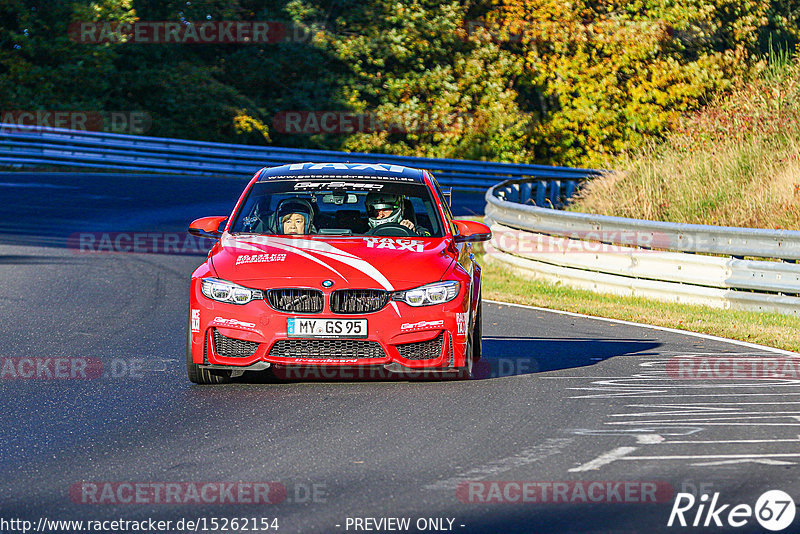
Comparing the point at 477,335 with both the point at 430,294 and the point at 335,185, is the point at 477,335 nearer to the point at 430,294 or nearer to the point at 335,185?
the point at 430,294

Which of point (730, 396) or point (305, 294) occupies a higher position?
point (305, 294)

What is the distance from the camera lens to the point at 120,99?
128 feet

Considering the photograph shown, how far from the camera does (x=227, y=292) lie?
8398 mm

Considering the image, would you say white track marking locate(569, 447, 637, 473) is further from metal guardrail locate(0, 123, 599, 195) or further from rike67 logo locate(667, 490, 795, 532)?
metal guardrail locate(0, 123, 599, 195)

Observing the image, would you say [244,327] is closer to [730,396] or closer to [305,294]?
[305,294]

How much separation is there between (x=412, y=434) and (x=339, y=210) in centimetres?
309

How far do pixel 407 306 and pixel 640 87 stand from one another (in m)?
32.4

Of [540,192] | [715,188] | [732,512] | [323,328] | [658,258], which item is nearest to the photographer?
[732,512]

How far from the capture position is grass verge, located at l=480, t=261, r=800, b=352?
37.5 feet

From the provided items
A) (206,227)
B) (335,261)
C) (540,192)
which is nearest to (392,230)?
(335,261)

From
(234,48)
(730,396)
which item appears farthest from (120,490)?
(234,48)

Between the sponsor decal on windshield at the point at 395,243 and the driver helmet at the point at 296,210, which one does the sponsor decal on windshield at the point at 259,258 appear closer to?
the sponsor decal on windshield at the point at 395,243

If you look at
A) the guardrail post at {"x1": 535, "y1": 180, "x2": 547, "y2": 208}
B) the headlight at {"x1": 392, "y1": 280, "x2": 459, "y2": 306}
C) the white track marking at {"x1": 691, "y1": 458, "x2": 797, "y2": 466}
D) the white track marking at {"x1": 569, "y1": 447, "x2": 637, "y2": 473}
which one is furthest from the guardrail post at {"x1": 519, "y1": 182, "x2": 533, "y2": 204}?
the white track marking at {"x1": 691, "y1": 458, "x2": 797, "y2": 466}

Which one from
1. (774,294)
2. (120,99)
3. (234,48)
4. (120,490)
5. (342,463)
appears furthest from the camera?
(234,48)
